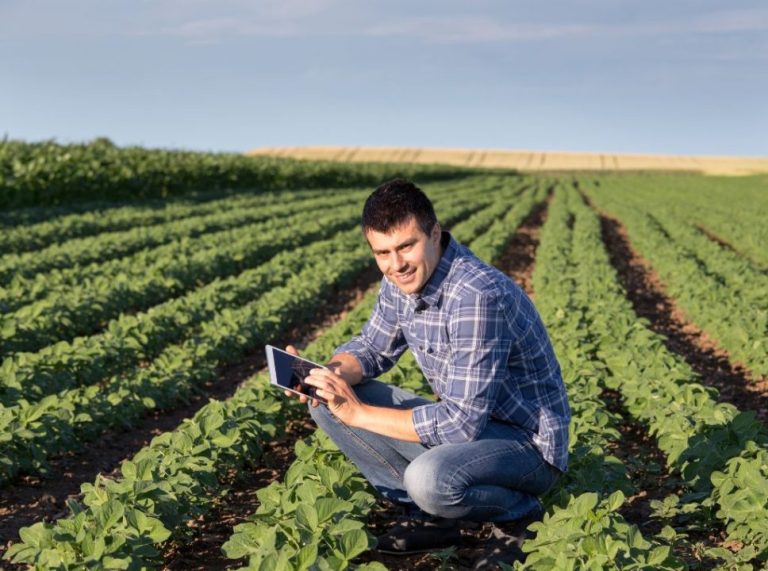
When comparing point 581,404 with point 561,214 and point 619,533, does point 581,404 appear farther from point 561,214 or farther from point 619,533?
point 561,214

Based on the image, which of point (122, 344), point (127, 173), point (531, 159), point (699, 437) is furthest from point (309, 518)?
point (531, 159)

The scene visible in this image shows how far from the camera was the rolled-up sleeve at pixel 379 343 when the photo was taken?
4.30 metres

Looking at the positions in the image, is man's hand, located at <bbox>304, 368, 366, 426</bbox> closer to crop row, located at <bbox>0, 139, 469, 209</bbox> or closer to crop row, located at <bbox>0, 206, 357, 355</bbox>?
crop row, located at <bbox>0, 206, 357, 355</bbox>

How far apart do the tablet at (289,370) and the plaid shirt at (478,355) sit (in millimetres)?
540

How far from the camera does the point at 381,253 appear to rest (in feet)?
12.2

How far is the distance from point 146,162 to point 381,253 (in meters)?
26.9

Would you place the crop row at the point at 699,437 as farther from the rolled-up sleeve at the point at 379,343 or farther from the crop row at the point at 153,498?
the crop row at the point at 153,498

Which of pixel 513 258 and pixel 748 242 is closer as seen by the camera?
pixel 513 258

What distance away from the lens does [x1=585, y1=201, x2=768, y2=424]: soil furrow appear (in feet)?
27.5

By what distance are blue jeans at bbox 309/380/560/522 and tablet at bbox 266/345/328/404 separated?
0.27 m

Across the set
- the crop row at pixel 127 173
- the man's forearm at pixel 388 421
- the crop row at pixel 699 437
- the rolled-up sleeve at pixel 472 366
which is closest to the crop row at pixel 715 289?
the crop row at pixel 699 437

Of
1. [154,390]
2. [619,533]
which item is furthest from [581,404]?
[154,390]

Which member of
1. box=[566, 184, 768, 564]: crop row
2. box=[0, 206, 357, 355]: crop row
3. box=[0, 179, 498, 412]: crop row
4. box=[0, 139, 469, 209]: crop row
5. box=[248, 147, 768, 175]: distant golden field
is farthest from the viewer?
box=[248, 147, 768, 175]: distant golden field

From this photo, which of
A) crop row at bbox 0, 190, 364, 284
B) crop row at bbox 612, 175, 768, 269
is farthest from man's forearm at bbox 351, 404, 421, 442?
crop row at bbox 612, 175, 768, 269
